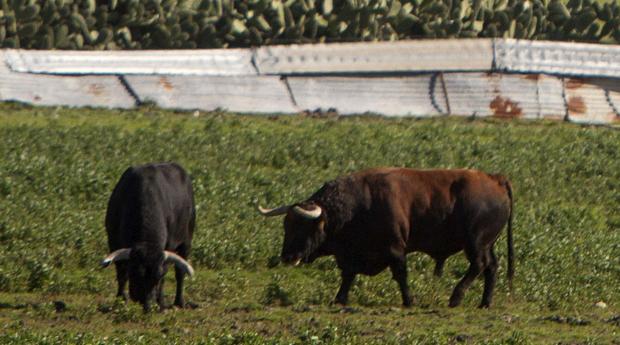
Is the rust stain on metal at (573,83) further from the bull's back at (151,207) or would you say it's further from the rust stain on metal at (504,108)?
the bull's back at (151,207)

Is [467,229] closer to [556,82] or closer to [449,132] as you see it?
[449,132]

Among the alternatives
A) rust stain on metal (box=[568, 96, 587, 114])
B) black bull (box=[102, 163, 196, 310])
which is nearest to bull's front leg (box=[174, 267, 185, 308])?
black bull (box=[102, 163, 196, 310])

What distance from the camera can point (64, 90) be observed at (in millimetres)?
31172

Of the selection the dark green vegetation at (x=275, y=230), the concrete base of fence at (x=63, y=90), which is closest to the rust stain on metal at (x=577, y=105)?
the dark green vegetation at (x=275, y=230)

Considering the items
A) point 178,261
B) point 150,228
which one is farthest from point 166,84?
A: point 178,261

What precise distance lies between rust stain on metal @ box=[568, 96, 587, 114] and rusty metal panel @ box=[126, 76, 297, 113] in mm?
5602

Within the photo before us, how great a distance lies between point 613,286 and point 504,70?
43.6 feet

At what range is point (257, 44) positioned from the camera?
36.8 m

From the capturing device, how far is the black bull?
17.7 m

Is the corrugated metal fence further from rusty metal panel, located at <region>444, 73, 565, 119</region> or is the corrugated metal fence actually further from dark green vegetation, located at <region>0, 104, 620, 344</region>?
dark green vegetation, located at <region>0, 104, 620, 344</region>

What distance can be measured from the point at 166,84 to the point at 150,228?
1393 cm

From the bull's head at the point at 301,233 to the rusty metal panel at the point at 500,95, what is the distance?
14594mm

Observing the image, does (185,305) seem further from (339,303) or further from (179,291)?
(339,303)

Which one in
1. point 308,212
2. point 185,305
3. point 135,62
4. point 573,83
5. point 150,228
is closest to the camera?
point 150,228
